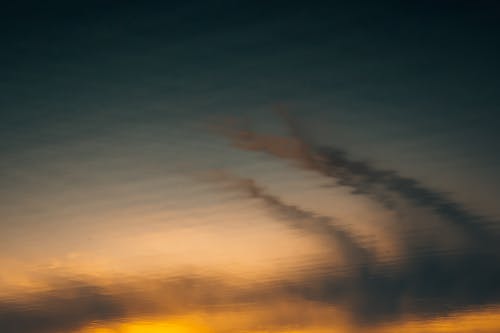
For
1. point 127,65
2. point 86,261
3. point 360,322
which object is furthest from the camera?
point 360,322

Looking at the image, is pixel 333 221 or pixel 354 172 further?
pixel 333 221

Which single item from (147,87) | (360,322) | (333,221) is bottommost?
(360,322)

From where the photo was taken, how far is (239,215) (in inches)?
329

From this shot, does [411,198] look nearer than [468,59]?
No

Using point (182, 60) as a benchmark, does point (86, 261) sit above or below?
below

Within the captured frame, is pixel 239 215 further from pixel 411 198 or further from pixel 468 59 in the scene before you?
pixel 468 59

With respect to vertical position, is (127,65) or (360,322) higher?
(127,65)

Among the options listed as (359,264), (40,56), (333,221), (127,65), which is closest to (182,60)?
(127,65)

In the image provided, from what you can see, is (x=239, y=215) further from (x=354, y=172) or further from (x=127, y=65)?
(x=127, y=65)

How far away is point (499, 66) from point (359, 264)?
443cm

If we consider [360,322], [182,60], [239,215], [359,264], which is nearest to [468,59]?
[182,60]

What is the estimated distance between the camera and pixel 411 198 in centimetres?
816

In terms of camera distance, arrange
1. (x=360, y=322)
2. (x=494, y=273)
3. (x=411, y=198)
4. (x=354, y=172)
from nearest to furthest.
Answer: (x=354, y=172) → (x=411, y=198) → (x=494, y=273) → (x=360, y=322)

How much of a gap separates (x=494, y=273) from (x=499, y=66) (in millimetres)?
5017
